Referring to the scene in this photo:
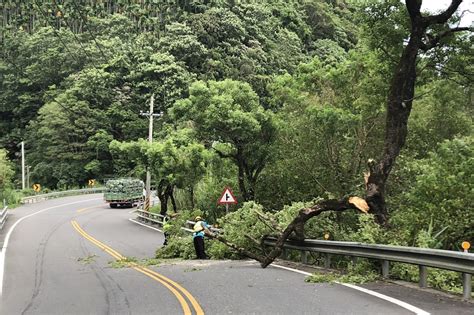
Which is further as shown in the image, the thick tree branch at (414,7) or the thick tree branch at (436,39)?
the thick tree branch at (436,39)

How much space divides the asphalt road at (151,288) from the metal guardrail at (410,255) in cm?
113

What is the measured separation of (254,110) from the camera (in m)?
23.9

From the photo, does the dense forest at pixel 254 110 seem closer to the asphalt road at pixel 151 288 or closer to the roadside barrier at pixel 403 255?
the roadside barrier at pixel 403 255

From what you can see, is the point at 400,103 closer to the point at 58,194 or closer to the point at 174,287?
the point at 174,287

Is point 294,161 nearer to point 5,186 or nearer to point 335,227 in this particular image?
point 335,227

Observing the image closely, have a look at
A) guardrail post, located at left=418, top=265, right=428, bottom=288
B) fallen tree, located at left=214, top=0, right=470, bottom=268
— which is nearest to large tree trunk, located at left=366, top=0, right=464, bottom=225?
fallen tree, located at left=214, top=0, right=470, bottom=268

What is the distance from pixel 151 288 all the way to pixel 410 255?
17.2ft

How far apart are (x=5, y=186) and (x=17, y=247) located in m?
37.1

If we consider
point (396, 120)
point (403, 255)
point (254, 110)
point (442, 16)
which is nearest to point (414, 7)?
point (442, 16)

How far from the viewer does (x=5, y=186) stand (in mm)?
57562

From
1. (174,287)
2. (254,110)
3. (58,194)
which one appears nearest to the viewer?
(174,287)

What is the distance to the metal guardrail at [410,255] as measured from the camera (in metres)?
8.00

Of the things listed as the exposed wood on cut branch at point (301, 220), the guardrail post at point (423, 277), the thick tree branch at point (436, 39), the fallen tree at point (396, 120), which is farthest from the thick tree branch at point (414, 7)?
the guardrail post at point (423, 277)

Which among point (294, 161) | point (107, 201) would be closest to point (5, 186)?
point (107, 201)
